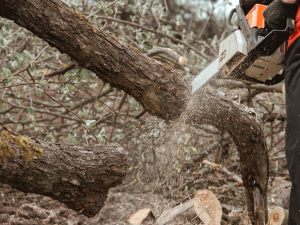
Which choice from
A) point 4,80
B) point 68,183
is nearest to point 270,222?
point 68,183

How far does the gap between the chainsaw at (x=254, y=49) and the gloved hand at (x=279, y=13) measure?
30mm

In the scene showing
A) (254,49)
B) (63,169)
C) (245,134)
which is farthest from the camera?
(245,134)

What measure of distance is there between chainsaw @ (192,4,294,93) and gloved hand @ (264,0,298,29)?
0.10 ft

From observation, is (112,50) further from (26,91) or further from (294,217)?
(26,91)

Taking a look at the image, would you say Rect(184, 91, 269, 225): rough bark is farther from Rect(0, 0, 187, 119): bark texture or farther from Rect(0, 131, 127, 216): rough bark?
Rect(0, 131, 127, 216): rough bark

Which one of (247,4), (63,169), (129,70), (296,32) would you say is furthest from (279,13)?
(63,169)

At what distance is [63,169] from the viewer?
7.64 ft

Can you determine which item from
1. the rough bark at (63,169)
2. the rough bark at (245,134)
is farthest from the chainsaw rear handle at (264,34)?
the rough bark at (63,169)

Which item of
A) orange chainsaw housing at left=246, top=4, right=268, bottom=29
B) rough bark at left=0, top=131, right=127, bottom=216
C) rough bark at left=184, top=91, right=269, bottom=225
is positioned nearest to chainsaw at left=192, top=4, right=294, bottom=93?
orange chainsaw housing at left=246, top=4, right=268, bottom=29

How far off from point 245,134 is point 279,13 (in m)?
0.87

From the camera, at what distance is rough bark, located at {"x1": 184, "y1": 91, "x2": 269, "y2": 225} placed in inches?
106

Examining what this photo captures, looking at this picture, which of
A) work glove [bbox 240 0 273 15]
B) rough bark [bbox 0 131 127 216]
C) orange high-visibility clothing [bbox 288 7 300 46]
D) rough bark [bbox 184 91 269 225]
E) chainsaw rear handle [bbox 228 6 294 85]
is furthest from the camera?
rough bark [bbox 184 91 269 225]

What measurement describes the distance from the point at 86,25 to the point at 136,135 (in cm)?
139

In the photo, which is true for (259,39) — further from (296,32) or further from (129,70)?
(129,70)
